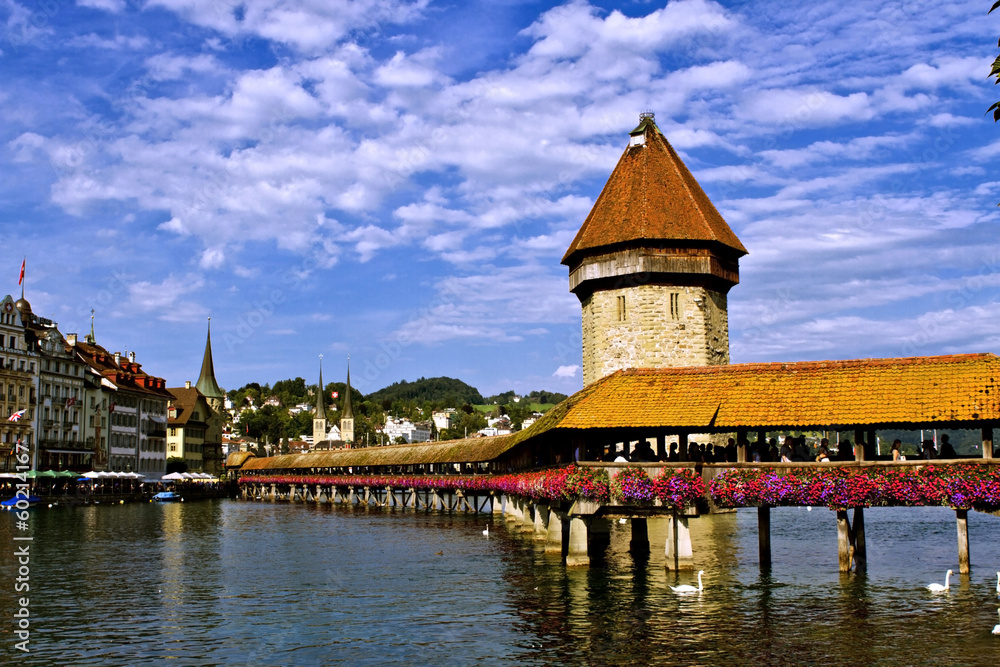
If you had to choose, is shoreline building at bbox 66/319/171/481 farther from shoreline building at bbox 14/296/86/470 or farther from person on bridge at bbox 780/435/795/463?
person on bridge at bbox 780/435/795/463

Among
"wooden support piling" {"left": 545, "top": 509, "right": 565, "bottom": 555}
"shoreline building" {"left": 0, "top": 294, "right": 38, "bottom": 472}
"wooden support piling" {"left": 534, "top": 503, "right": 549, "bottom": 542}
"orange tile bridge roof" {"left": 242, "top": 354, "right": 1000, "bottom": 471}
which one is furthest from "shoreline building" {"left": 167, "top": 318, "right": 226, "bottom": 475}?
"orange tile bridge roof" {"left": 242, "top": 354, "right": 1000, "bottom": 471}

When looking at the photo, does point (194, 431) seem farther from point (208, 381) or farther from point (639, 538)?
point (639, 538)

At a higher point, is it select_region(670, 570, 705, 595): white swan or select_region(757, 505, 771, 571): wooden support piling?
select_region(757, 505, 771, 571): wooden support piling

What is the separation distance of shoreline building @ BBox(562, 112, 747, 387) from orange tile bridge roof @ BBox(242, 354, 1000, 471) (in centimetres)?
2177

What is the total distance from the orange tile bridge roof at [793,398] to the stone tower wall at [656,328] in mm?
21538

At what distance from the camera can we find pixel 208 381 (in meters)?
149

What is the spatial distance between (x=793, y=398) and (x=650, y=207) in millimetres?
27120

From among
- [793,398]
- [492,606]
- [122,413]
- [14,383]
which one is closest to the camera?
[492,606]

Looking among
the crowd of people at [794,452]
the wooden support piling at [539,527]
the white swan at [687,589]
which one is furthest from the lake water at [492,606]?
the crowd of people at [794,452]

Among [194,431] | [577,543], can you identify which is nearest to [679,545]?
[577,543]

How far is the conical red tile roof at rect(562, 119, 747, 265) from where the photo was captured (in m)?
47.6

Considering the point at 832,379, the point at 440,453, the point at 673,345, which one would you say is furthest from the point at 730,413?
the point at 440,453

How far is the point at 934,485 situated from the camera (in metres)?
20.7

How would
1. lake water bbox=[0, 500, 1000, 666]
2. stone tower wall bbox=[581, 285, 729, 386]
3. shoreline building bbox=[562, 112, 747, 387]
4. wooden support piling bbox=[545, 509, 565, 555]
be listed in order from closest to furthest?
lake water bbox=[0, 500, 1000, 666] < wooden support piling bbox=[545, 509, 565, 555] < stone tower wall bbox=[581, 285, 729, 386] < shoreline building bbox=[562, 112, 747, 387]
